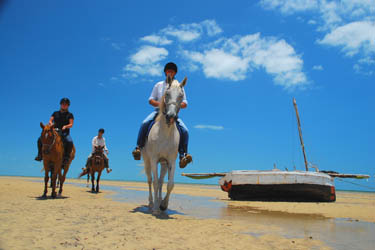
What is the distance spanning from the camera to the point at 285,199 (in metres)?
13.5

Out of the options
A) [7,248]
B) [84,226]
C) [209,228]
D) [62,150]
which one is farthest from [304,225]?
[62,150]

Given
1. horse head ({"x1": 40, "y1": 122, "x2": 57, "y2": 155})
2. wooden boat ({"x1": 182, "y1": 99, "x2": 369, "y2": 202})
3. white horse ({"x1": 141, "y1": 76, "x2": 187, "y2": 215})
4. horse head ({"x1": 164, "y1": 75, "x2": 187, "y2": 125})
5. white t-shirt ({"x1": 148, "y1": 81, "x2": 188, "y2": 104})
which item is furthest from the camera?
wooden boat ({"x1": 182, "y1": 99, "x2": 369, "y2": 202})

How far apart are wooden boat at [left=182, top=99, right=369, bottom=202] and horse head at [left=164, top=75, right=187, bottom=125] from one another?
28.0ft

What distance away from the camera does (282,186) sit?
13102mm

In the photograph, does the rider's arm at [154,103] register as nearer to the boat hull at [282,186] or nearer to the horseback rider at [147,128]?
the horseback rider at [147,128]

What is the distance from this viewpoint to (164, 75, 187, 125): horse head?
5922 millimetres

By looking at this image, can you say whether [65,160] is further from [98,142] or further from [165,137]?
[165,137]

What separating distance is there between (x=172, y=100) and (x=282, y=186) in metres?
9.24

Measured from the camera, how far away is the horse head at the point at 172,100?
19.4 ft

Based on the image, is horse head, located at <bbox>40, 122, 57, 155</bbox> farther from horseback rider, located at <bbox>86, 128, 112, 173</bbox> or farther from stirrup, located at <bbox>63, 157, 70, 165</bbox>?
horseback rider, located at <bbox>86, 128, 112, 173</bbox>

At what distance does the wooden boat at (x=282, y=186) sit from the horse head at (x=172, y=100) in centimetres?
854

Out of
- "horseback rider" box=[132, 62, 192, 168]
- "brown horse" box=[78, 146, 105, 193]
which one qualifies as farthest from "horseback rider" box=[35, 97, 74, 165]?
"brown horse" box=[78, 146, 105, 193]

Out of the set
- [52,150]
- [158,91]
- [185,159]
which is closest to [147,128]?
[158,91]

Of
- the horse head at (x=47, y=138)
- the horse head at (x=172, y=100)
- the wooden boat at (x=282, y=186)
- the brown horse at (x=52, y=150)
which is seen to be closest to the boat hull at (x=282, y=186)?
the wooden boat at (x=282, y=186)
